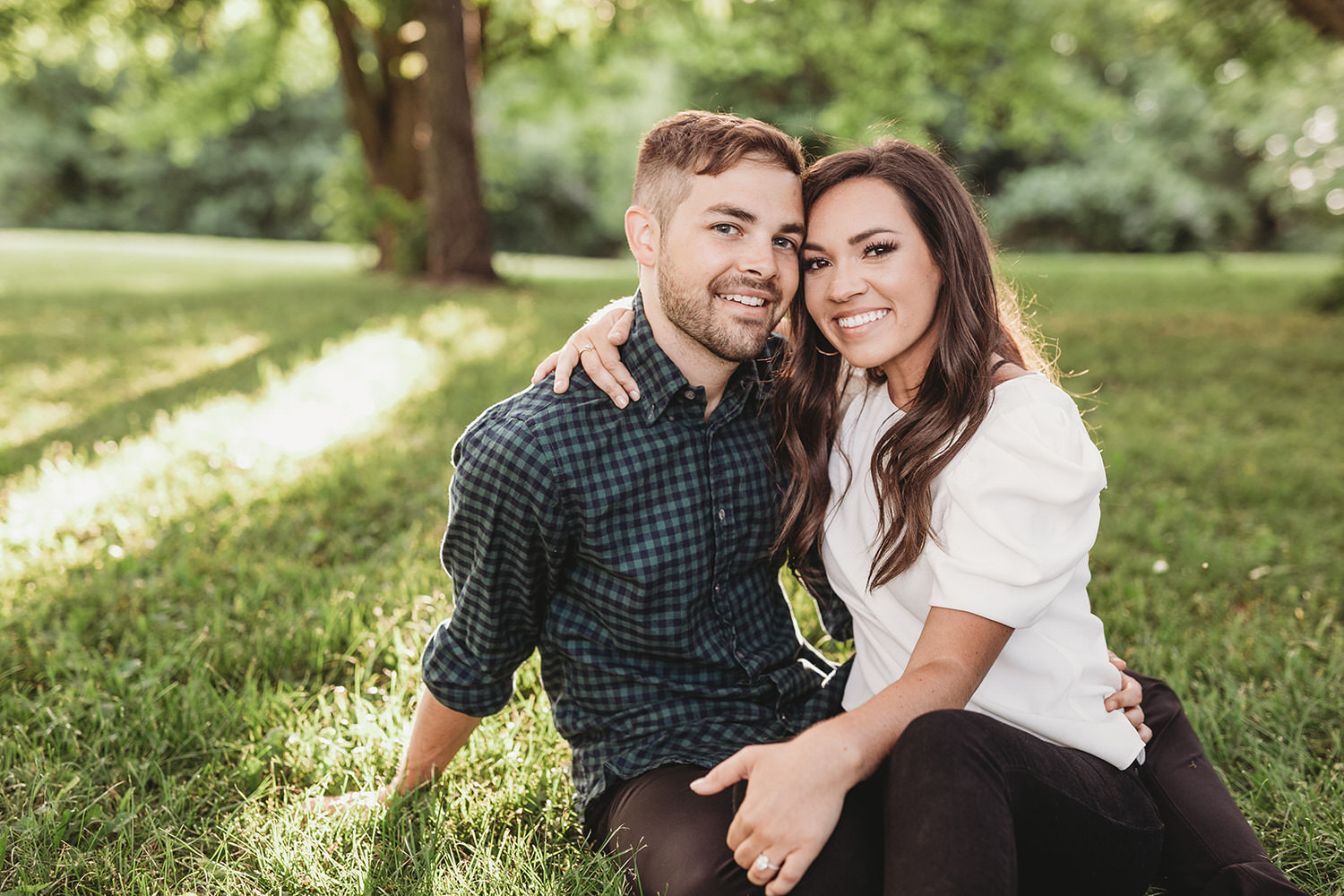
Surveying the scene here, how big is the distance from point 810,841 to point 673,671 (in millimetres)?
603

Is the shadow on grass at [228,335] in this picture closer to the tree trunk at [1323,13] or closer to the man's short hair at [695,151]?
the man's short hair at [695,151]

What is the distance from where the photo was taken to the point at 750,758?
1.66 m

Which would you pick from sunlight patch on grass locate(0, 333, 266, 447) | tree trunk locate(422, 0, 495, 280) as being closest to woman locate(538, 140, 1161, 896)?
sunlight patch on grass locate(0, 333, 266, 447)

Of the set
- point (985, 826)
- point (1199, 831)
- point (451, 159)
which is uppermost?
point (451, 159)

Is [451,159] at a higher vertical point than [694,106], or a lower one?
lower

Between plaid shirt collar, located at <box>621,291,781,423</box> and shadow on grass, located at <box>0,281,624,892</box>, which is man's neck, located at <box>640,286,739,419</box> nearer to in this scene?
plaid shirt collar, located at <box>621,291,781,423</box>

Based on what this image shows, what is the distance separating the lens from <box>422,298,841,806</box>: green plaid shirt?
6.48ft

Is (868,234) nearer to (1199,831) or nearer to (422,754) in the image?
(1199,831)

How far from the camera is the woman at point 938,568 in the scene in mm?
1590

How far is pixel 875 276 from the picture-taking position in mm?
2066

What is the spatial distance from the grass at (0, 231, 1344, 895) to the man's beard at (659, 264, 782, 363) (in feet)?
3.76

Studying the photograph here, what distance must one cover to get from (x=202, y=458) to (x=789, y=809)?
4.13 metres

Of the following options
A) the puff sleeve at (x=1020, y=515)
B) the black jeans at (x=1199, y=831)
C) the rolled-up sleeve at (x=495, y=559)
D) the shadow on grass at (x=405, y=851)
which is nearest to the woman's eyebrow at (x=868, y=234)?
the puff sleeve at (x=1020, y=515)

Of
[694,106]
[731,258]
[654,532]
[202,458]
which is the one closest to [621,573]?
[654,532]
